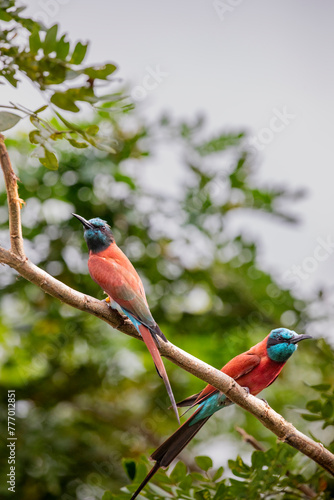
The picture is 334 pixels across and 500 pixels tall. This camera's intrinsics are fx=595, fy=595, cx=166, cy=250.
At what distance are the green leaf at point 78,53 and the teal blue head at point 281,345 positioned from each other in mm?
1168

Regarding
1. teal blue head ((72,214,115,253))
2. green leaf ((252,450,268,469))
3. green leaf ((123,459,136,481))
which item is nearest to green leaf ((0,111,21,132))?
teal blue head ((72,214,115,253))

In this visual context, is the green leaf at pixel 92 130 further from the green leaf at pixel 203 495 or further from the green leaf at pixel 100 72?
the green leaf at pixel 203 495

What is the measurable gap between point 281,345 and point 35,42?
133cm

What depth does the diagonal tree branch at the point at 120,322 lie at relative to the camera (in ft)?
5.54

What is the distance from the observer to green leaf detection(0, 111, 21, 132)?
5.16 ft

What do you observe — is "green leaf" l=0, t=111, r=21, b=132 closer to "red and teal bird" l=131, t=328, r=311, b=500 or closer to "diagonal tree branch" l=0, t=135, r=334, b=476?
"diagonal tree branch" l=0, t=135, r=334, b=476

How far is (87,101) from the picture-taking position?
1.67m

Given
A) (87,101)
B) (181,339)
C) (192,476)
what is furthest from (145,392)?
(87,101)

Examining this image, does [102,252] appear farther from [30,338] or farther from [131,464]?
[30,338]

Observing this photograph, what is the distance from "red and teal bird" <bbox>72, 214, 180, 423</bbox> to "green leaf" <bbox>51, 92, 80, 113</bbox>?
0.45 meters

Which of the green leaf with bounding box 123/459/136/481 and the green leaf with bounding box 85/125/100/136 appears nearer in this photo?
the green leaf with bounding box 85/125/100/136

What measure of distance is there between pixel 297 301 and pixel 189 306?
28.0 inches

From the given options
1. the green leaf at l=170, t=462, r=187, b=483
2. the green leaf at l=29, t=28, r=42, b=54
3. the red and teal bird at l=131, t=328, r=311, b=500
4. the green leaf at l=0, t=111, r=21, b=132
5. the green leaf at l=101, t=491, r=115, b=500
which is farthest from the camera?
the green leaf at l=170, t=462, r=187, b=483

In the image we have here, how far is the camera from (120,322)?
1946 millimetres
